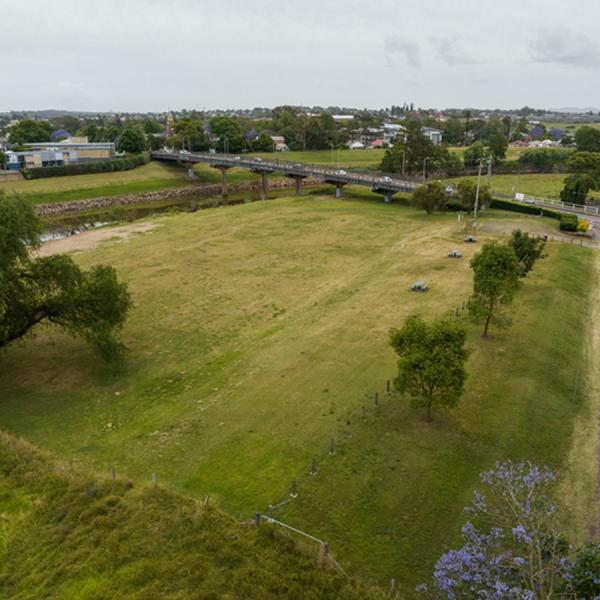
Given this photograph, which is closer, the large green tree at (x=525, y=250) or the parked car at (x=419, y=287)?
the large green tree at (x=525, y=250)

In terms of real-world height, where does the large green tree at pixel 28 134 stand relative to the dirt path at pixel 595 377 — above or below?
above

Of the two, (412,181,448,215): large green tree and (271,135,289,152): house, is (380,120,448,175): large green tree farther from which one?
(271,135,289,152): house

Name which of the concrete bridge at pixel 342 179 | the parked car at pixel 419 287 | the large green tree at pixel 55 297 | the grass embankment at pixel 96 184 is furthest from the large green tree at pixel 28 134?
the parked car at pixel 419 287

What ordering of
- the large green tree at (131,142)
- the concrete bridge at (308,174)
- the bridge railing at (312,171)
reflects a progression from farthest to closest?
the large green tree at (131,142)
the bridge railing at (312,171)
the concrete bridge at (308,174)

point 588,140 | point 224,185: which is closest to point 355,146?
point 588,140

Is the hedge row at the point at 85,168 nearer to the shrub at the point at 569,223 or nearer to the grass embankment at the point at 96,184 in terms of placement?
the grass embankment at the point at 96,184

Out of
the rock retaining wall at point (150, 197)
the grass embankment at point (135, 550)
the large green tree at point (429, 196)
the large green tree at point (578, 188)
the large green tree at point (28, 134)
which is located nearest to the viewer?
the grass embankment at point (135, 550)

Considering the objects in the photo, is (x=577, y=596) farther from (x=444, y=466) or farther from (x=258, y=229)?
(x=258, y=229)
